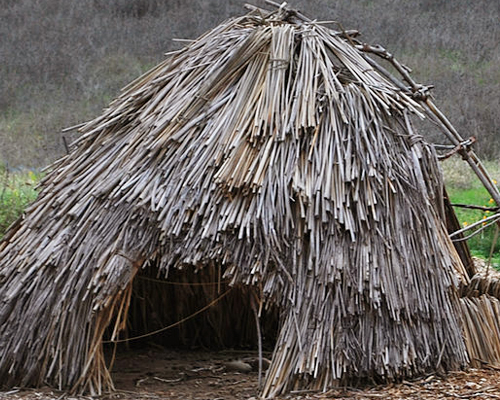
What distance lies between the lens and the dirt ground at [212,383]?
469 centimetres

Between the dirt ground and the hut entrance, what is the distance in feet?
0.54

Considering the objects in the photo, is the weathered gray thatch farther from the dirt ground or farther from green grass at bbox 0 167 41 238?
green grass at bbox 0 167 41 238

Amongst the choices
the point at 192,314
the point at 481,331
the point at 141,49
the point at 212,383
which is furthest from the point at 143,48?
the point at 481,331

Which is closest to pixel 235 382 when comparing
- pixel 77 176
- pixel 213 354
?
pixel 213 354

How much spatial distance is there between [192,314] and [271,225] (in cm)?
221

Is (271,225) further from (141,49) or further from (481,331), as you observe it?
(141,49)

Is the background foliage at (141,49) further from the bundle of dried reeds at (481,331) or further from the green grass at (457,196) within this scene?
the bundle of dried reeds at (481,331)

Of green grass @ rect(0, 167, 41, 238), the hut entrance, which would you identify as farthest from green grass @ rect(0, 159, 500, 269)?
the hut entrance

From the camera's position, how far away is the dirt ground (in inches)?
185

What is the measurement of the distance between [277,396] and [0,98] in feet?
51.4

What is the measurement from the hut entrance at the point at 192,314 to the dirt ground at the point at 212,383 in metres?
0.17

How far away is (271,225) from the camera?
479 cm

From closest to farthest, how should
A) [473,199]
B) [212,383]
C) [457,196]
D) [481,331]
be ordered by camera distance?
[481,331]
[212,383]
[473,199]
[457,196]

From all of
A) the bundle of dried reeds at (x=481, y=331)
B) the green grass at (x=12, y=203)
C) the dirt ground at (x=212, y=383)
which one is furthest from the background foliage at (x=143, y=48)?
the bundle of dried reeds at (x=481, y=331)
